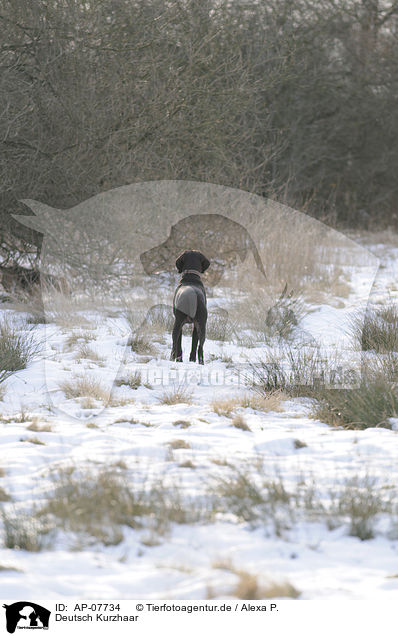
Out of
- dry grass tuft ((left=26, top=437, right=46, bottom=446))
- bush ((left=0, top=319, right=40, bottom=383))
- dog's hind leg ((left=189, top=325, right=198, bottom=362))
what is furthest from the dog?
dry grass tuft ((left=26, top=437, right=46, bottom=446))

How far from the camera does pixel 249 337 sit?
6.08 metres

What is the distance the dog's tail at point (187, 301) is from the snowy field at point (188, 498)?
59 cm

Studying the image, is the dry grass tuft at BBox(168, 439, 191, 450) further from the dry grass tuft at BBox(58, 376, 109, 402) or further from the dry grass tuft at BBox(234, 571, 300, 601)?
the dry grass tuft at BBox(234, 571, 300, 601)

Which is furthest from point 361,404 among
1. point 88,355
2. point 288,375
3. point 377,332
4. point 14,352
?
point 14,352

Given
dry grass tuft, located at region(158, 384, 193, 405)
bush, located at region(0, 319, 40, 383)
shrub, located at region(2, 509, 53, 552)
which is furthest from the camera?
bush, located at region(0, 319, 40, 383)

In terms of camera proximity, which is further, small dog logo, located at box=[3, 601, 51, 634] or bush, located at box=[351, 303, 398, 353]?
bush, located at box=[351, 303, 398, 353]

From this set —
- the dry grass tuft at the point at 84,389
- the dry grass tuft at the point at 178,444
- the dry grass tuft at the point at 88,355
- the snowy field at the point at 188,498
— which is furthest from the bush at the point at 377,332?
the dry grass tuft at the point at 178,444

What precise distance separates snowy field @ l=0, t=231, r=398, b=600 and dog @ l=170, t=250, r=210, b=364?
1.47 feet

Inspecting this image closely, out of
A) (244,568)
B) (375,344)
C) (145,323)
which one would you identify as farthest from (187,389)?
Result: (244,568)

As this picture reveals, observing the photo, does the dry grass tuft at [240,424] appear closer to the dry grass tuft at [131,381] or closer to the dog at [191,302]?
the dog at [191,302]

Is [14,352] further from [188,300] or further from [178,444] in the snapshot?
[178,444]

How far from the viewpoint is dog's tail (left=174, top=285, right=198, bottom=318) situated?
457 cm

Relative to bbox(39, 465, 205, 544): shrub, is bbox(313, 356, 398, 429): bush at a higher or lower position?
higher

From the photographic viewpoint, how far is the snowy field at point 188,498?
2252 mm
